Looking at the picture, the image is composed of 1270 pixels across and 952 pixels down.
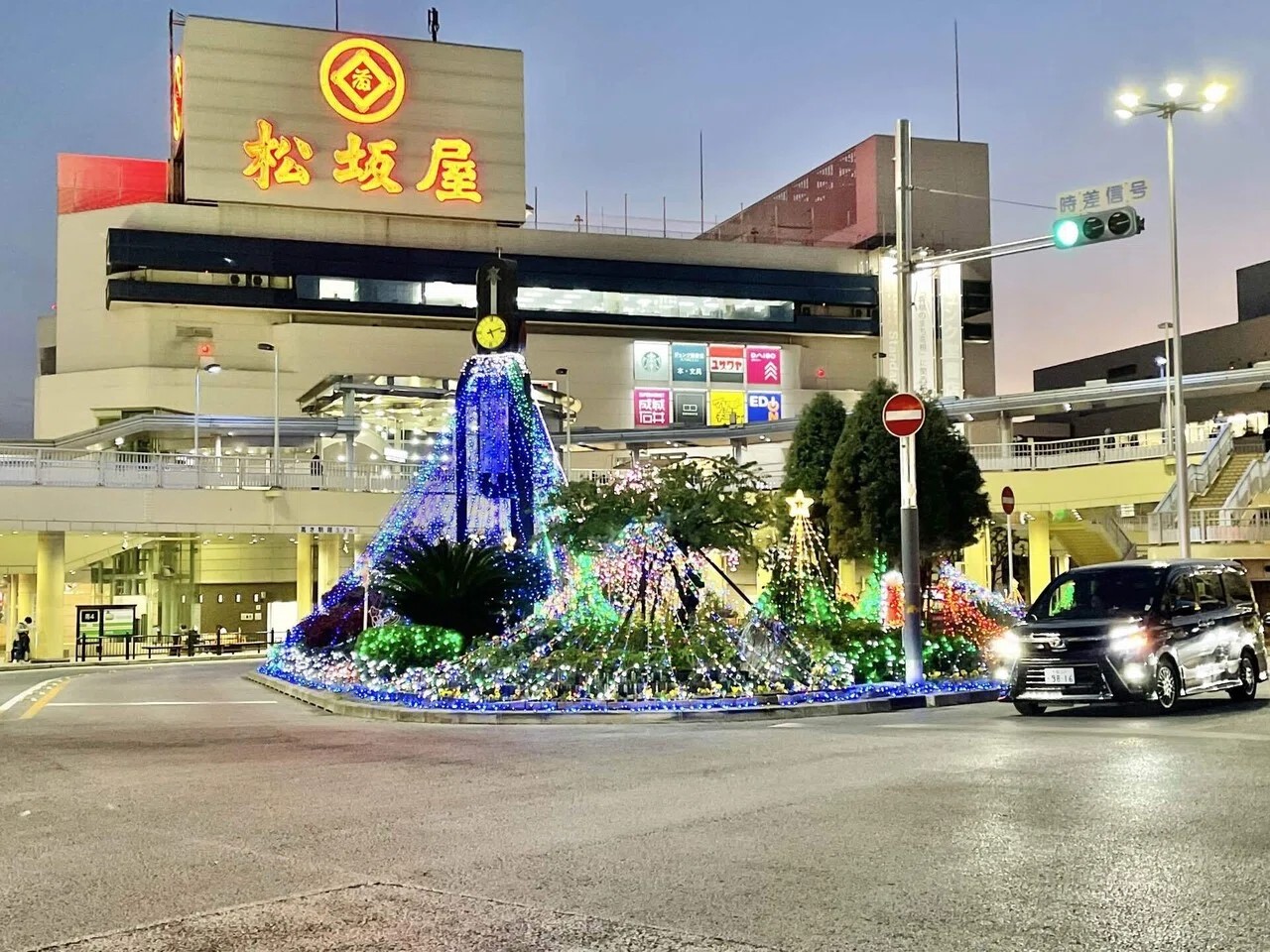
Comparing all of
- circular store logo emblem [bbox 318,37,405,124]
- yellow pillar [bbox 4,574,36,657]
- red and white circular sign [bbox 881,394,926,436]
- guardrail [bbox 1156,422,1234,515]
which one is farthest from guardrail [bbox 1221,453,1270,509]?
circular store logo emblem [bbox 318,37,405,124]

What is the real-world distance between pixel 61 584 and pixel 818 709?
3250cm

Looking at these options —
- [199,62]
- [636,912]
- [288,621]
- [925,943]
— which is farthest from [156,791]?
[199,62]

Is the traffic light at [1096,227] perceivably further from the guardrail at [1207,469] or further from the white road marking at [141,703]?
the guardrail at [1207,469]

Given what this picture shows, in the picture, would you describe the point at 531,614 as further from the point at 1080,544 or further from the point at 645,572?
the point at 1080,544

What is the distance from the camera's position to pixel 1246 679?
15586mm

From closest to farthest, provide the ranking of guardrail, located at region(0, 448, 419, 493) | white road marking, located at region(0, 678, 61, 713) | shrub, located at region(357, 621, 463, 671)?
1. shrub, located at region(357, 621, 463, 671)
2. white road marking, located at region(0, 678, 61, 713)
3. guardrail, located at region(0, 448, 419, 493)

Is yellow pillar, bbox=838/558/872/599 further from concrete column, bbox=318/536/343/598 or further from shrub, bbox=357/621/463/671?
concrete column, bbox=318/536/343/598

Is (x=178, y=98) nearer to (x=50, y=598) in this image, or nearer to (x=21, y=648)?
(x=50, y=598)

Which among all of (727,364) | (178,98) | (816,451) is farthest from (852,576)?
(178,98)

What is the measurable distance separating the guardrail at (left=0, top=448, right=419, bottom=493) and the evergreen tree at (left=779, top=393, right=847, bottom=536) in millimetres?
21706

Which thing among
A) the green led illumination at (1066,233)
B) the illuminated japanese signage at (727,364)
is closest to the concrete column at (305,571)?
the illuminated japanese signage at (727,364)

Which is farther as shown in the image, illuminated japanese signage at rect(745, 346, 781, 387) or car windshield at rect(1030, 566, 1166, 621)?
illuminated japanese signage at rect(745, 346, 781, 387)

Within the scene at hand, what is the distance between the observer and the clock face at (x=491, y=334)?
85.8 ft

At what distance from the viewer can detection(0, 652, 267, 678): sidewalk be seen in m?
37.0
